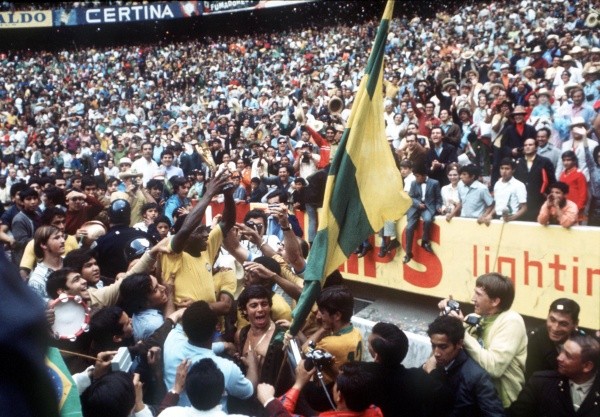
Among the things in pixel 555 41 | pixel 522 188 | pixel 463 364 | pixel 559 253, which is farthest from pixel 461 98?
pixel 463 364

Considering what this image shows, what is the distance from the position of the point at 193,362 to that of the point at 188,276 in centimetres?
138

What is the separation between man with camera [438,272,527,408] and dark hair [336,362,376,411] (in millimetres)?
792

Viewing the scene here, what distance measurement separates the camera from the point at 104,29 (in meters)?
34.2

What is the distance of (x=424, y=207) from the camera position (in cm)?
774

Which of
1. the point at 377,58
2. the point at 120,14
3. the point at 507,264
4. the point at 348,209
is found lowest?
the point at 507,264

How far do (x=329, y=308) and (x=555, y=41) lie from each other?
471 inches

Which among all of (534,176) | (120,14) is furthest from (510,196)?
(120,14)

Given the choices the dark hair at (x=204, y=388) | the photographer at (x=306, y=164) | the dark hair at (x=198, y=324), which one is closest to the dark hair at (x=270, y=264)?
the dark hair at (x=198, y=324)

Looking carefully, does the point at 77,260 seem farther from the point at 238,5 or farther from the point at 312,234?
the point at 238,5

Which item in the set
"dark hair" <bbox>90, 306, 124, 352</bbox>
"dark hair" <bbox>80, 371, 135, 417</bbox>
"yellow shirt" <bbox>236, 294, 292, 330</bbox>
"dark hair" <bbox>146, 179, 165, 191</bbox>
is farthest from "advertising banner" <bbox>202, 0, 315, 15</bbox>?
"dark hair" <bbox>80, 371, 135, 417</bbox>

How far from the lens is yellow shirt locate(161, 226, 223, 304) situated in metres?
4.67

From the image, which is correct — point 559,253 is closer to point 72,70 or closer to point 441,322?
Result: point 441,322

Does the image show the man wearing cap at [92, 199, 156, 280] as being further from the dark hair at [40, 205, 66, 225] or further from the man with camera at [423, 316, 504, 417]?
the man with camera at [423, 316, 504, 417]

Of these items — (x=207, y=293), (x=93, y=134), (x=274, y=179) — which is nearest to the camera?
(x=207, y=293)
